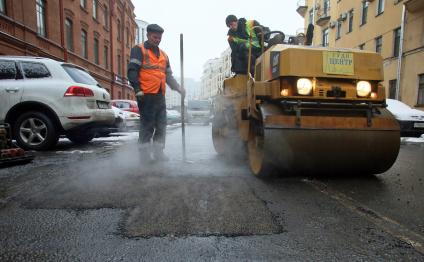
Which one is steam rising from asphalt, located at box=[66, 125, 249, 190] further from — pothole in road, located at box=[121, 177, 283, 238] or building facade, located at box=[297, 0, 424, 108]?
building facade, located at box=[297, 0, 424, 108]

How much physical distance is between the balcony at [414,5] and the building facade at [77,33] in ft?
58.5

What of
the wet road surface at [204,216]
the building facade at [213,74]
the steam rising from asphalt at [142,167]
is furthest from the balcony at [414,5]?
the building facade at [213,74]

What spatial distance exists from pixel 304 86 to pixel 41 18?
15.9m

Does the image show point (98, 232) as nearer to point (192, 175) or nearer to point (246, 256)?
point (246, 256)

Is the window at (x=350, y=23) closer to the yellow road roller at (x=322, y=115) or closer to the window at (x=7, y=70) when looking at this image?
the yellow road roller at (x=322, y=115)

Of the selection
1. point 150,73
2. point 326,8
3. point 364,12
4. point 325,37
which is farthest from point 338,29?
point 150,73

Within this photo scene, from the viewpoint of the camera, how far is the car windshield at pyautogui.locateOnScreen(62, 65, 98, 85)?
5.90 metres

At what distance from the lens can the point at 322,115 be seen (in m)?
3.44

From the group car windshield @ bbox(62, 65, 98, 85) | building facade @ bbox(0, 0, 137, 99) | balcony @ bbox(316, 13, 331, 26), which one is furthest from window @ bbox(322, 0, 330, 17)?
car windshield @ bbox(62, 65, 98, 85)

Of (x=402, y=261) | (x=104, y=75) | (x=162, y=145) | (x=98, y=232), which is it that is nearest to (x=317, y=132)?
(x=402, y=261)

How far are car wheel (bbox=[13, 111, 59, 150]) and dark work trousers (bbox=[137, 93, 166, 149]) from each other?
1.91 m

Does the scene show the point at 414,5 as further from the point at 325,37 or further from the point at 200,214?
the point at 200,214

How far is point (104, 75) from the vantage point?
2439cm

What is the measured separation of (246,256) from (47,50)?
1650 centimetres
